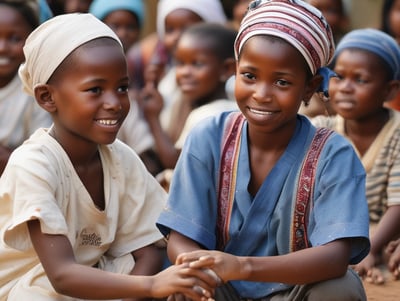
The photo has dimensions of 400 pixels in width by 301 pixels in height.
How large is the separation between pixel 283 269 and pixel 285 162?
463 mm

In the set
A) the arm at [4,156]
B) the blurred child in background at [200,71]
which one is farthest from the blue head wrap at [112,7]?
the arm at [4,156]

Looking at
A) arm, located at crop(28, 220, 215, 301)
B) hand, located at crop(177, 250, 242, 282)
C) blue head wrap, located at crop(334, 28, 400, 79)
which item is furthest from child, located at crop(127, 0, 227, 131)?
hand, located at crop(177, 250, 242, 282)

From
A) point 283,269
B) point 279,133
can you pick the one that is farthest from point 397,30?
point 283,269

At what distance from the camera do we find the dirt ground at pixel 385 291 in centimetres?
396

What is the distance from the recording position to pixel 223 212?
348 centimetres

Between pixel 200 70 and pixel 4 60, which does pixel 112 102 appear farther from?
pixel 200 70

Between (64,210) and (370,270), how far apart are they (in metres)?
1.54

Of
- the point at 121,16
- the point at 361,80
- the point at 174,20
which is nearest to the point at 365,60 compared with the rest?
the point at 361,80

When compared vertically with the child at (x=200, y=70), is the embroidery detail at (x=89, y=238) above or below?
below

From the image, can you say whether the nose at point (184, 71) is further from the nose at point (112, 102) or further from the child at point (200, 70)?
the nose at point (112, 102)

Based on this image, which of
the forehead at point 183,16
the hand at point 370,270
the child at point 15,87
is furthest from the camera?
the forehead at point 183,16

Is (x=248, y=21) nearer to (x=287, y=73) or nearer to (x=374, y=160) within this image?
(x=287, y=73)

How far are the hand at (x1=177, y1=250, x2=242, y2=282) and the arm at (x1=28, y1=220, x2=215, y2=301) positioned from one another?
0.03m

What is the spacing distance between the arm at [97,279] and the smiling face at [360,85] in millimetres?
1869
